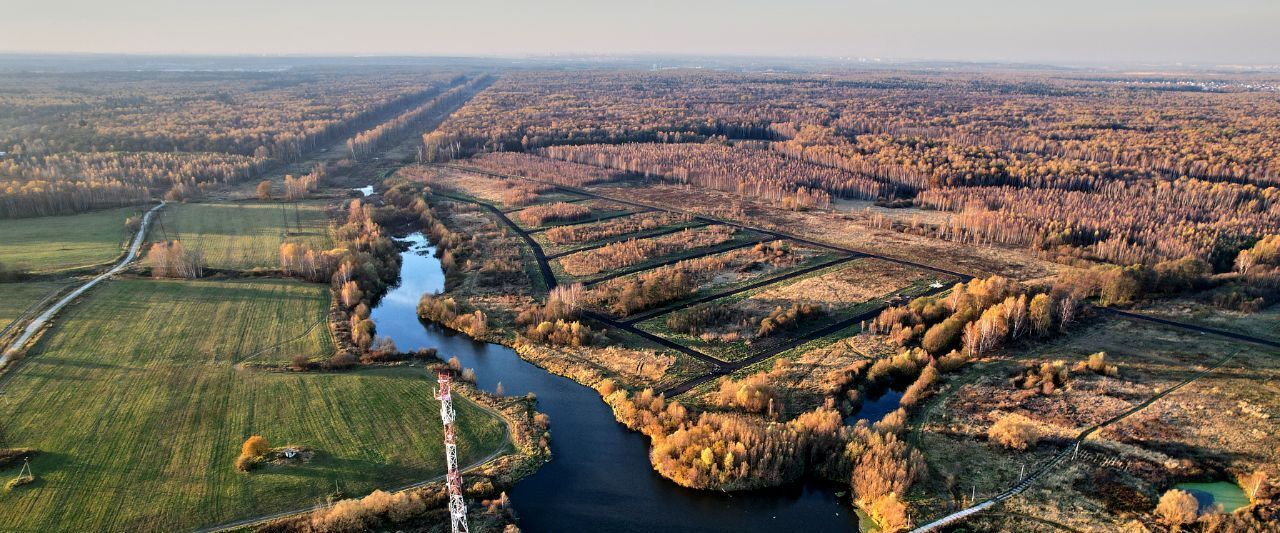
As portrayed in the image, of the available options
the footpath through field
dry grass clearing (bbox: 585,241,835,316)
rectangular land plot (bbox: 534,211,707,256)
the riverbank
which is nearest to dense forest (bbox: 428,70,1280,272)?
rectangular land plot (bbox: 534,211,707,256)

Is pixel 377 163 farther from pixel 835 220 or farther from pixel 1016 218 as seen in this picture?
pixel 1016 218

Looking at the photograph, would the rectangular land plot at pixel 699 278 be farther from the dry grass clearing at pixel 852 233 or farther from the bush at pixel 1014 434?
the bush at pixel 1014 434

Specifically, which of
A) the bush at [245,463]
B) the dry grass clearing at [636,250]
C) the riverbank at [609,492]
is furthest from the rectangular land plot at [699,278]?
the bush at [245,463]

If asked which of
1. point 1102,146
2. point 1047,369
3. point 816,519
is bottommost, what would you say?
point 816,519

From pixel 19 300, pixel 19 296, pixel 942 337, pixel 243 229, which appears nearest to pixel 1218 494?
pixel 942 337

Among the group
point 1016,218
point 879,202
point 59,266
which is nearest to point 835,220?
point 879,202

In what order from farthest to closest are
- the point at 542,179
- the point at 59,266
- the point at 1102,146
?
the point at 1102,146, the point at 542,179, the point at 59,266

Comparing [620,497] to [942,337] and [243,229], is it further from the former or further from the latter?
[243,229]
